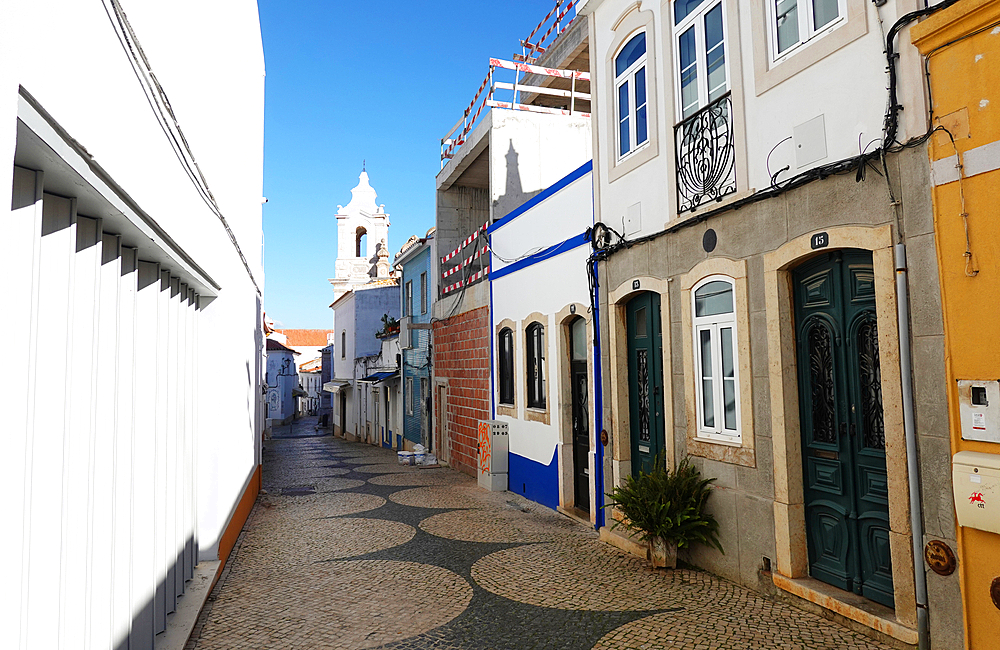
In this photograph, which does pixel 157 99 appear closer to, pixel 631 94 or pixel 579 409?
pixel 631 94

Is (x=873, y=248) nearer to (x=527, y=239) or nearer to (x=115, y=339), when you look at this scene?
(x=115, y=339)

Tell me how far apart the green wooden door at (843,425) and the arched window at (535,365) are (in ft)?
18.2

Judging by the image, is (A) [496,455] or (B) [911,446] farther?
(A) [496,455]

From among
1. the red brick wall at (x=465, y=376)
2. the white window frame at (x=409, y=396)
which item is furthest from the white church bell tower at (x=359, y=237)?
the red brick wall at (x=465, y=376)

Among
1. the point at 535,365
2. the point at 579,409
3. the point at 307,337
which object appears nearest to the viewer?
the point at 579,409

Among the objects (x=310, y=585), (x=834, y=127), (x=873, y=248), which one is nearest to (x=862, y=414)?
(x=873, y=248)

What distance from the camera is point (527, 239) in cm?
1139

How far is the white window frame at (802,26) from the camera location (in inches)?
208

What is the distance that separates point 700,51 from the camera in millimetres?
7000

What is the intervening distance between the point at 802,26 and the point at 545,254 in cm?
543

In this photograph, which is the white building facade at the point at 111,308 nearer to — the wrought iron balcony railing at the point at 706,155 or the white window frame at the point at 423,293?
the wrought iron balcony railing at the point at 706,155

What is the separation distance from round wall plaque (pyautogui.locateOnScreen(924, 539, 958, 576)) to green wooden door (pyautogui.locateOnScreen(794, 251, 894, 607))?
0.59 metres

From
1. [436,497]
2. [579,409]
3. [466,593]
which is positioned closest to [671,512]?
[466,593]

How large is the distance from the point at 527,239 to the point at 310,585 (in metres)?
6.72
